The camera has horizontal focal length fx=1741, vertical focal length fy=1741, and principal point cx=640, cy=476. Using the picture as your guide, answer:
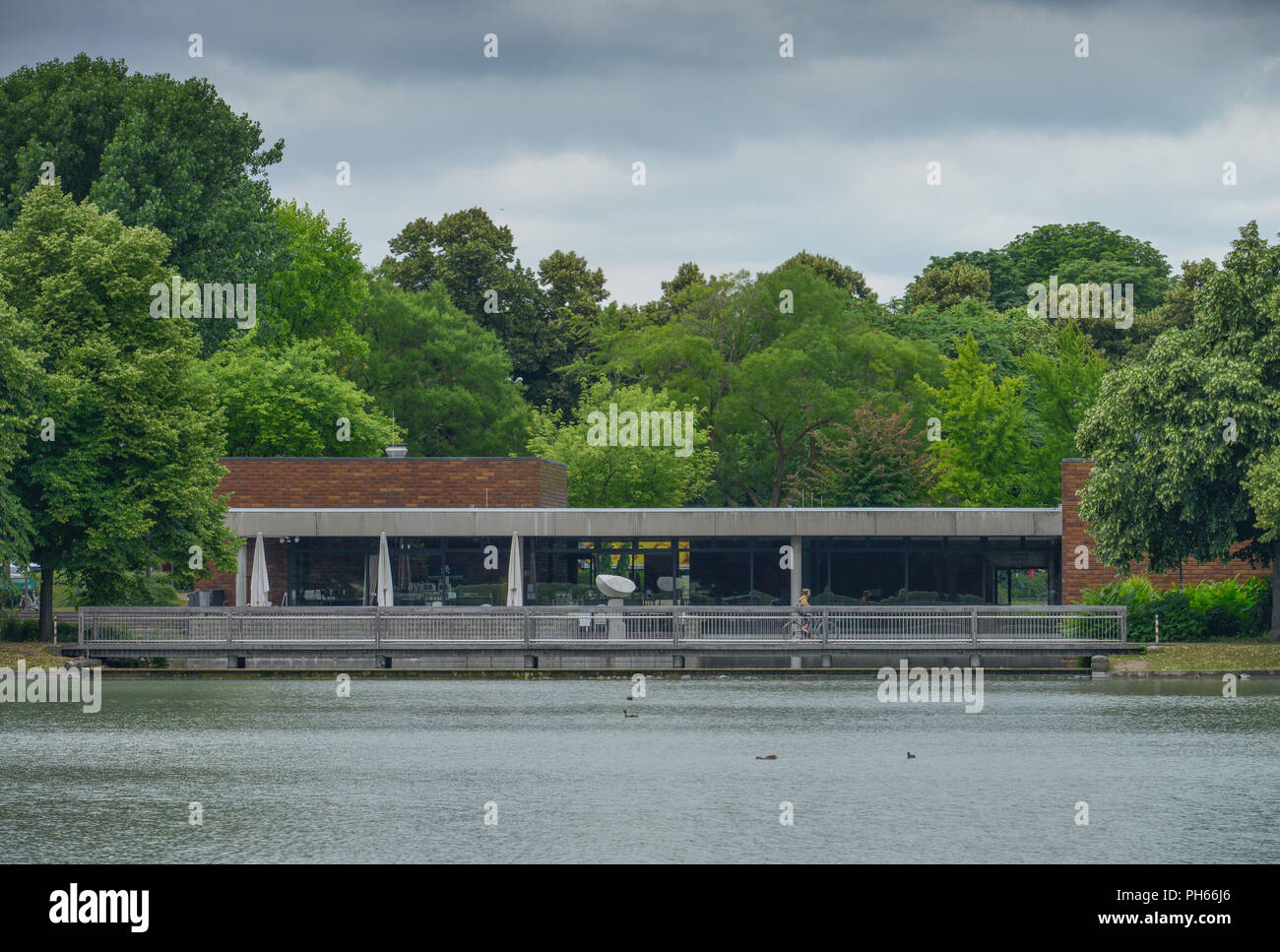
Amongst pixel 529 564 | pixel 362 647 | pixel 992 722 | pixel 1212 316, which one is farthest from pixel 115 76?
pixel 992 722

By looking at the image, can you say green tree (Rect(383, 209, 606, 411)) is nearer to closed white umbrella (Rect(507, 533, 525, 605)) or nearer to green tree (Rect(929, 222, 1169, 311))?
green tree (Rect(929, 222, 1169, 311))

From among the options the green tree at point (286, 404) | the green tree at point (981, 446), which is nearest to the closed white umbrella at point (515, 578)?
the green tree at point (286, 404)

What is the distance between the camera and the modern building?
48.2 metres

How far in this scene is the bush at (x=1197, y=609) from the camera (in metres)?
42.5

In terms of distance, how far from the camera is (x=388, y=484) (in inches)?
2008

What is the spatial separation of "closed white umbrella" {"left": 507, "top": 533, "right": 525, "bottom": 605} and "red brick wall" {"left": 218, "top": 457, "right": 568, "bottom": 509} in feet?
13.2

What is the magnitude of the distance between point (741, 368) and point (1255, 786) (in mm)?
53438

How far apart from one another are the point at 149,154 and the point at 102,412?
2050 centimetres

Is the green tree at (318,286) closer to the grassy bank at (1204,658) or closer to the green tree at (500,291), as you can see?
the green tree at (500,291)

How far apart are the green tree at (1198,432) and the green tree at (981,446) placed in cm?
2310

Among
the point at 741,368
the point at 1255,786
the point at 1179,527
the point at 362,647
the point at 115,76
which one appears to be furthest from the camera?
the point at 741,368

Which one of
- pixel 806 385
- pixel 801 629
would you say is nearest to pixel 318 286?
pixel 806 385

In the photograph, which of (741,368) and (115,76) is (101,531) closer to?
(115,76)

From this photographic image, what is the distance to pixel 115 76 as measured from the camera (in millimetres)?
62594
